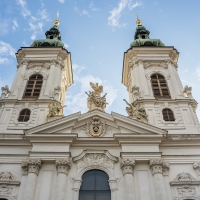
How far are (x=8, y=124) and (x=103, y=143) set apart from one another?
5.83 meters

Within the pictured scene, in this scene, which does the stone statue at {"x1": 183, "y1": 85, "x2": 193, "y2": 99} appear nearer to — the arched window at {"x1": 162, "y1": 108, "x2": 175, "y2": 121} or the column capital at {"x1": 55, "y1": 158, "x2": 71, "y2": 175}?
the arched window at {"x1": 162, "y1": 108, "x2": 175, "y2": 121}

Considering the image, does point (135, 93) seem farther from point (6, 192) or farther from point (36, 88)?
point (6, 192)

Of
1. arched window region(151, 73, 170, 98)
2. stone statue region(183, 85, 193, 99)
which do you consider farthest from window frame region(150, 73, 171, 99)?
stone statue region(183, 85, 193, 99)

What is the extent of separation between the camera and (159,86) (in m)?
21.1

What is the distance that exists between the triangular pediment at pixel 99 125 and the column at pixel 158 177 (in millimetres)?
1791

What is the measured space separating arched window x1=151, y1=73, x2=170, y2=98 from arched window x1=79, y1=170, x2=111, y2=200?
7453 mm

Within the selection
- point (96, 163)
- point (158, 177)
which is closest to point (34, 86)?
point (96, 163)

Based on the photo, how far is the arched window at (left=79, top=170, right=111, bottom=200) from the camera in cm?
1445

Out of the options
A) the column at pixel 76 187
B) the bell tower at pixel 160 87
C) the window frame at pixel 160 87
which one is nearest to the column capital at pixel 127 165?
the column at pixel 76 187

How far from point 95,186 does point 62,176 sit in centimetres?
164

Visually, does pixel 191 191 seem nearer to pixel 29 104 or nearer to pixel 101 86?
pixel 101 86

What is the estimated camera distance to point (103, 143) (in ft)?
53.3

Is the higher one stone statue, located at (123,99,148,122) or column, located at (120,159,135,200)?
stone statue, located at (123,99,148,122)

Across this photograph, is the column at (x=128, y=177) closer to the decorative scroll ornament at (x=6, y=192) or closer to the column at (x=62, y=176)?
the column at (x=62, y=176)
